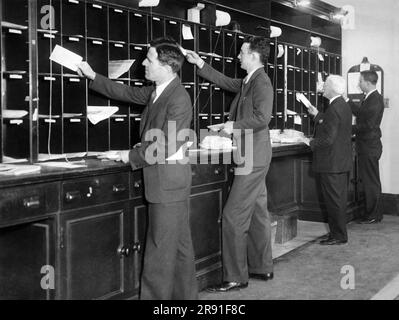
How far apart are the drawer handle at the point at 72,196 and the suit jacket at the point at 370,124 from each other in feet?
13.0

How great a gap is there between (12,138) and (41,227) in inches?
32.6

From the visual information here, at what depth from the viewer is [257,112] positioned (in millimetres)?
3688

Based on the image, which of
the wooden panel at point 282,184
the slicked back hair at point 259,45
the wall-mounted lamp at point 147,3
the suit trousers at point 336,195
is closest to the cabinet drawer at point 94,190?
the slicked back hair at point 259,45

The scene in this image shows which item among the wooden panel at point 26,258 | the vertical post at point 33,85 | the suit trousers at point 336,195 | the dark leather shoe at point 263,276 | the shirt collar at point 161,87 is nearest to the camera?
the wooden panel at point 26,258

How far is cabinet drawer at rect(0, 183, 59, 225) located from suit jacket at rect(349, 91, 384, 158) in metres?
4.09

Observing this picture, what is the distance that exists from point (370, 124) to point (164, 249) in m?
3.67

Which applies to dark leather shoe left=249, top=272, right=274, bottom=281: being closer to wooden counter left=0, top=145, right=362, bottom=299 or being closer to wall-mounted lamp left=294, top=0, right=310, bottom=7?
wooden counter left=0, top=145, right=362, bottom=299

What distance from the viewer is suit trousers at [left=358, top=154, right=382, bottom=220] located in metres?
6.04

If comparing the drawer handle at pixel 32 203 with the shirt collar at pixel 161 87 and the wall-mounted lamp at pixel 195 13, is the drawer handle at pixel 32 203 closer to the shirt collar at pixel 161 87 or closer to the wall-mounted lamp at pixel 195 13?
the shirt collar at pixel 161 87

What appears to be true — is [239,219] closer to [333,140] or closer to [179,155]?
[179,155]

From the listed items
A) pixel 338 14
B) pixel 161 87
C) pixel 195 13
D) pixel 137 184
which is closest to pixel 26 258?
pixel 137 184

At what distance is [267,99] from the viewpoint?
12.2 feet

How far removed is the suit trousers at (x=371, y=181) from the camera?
604cm
